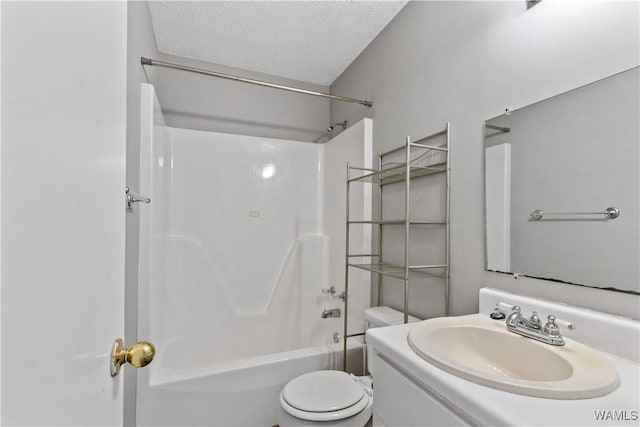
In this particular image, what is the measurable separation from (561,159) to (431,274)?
72cm

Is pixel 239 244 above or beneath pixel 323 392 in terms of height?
above

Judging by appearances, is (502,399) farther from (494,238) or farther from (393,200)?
(393,200)

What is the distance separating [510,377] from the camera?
79 centimetres

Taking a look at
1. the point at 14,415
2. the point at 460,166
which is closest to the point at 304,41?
the point at 460,166

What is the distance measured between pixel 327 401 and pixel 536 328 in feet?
2.76

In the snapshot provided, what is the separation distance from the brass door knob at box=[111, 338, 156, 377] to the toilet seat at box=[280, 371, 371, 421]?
834mm

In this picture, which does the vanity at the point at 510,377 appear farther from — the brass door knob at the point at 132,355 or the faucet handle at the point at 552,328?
the brass door knob at the point at 132,355

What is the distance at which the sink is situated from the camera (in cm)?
58

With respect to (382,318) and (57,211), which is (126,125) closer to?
(57,211)

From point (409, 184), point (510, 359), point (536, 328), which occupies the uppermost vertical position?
point (409, 184)

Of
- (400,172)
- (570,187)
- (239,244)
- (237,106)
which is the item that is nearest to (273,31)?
(237,106)

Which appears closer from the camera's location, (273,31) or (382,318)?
(382,318)

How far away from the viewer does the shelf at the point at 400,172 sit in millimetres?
1401

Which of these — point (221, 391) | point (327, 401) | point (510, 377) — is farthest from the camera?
point (221, 391)
